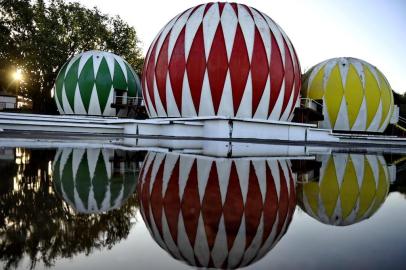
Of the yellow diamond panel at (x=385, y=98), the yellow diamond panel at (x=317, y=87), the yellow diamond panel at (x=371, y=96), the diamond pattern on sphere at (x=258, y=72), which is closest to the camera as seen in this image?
the diamond pattern on sphere at (x=258, y=72)

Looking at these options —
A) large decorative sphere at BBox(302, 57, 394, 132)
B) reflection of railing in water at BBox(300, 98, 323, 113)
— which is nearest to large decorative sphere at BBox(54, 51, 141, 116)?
reflection of railing in water at BBox(300, 98, 323, 113)

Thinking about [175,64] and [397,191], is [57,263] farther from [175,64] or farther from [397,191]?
[175,64]

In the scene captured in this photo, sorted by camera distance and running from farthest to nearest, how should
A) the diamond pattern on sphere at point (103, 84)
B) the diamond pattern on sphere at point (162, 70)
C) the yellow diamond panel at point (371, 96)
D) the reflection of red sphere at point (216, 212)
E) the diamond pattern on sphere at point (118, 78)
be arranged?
the diamond pattern on sphere at point (118, 78)
the diamond pattern on sphere at point (103, 84)
the yellow diamond panel at point (371, 96)
the diamond pattern on sphere at point (162, 70)
the reflection of red sphere at point (216, 212)

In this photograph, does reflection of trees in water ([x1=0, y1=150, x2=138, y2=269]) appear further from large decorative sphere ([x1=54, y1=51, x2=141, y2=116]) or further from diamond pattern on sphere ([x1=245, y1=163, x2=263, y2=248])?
large decorative sphere ([x1=54, y1=51, x2=141, y2=116])

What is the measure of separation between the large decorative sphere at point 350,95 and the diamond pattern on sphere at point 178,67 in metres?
7.38

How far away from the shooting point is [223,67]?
11727 mm

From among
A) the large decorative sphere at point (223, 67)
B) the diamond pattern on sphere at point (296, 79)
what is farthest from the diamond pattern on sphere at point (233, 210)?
the diamond pattern on sphere at point (296, 79)

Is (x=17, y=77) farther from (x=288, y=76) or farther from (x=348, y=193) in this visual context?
(x=348, y=193)

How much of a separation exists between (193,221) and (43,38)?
2187 cm

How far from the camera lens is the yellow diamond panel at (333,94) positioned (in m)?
15.8

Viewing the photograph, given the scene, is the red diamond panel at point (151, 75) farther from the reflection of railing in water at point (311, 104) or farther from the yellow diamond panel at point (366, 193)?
the yellow diamond panel at point (366, 193)

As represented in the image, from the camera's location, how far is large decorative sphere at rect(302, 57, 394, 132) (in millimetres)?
15750

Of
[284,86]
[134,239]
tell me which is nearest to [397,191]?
[134,239]

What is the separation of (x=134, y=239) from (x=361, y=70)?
17039 mm
